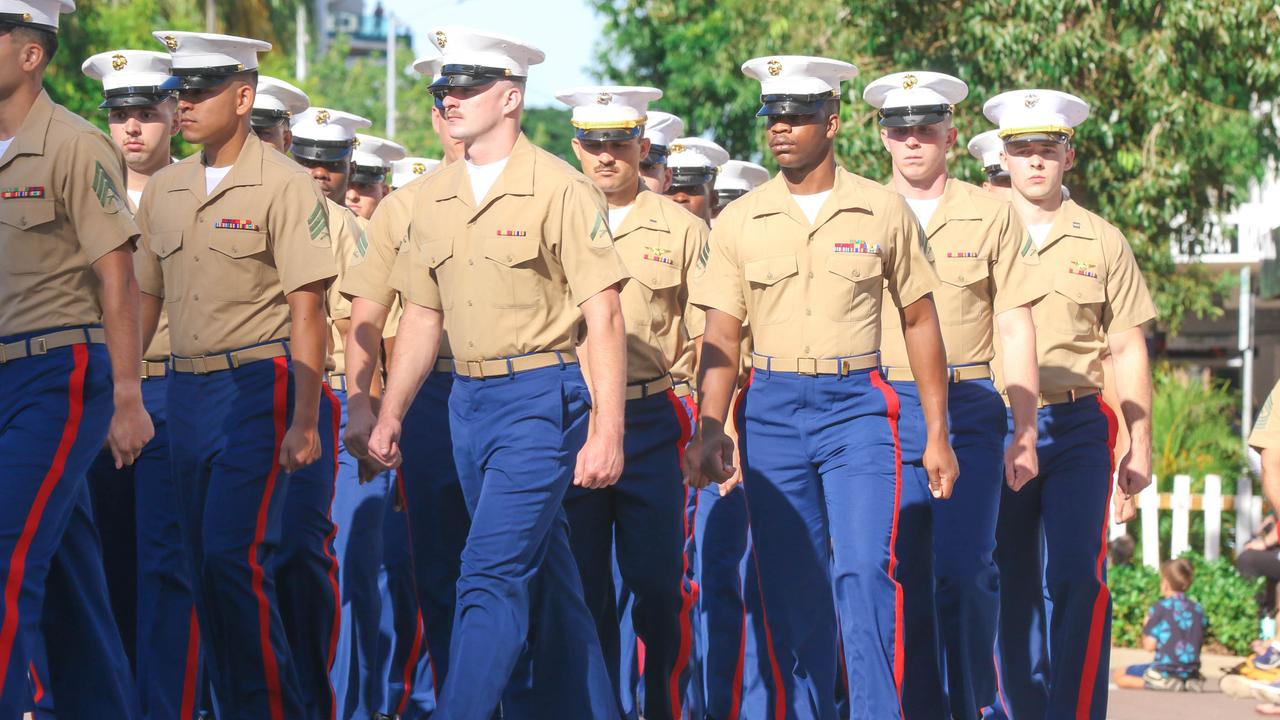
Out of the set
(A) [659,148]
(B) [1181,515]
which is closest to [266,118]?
(A) [659,148]

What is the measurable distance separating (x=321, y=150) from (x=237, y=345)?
2.71m

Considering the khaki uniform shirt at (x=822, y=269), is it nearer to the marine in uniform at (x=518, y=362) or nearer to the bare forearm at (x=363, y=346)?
the marine in uniform at (x=518, y=362)

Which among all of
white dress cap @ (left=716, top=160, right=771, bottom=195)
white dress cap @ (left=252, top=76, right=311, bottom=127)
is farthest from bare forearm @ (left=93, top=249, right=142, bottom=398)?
white dress cap @ (left=716, top=160, right=771, bottom=195)

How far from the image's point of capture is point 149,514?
730cm

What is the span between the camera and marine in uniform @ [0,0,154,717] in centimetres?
597

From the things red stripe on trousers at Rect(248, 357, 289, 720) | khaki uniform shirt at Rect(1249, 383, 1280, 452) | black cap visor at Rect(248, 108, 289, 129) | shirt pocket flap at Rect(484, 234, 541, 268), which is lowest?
red stripe on trousers at Rect(248, 357, 289, 720)

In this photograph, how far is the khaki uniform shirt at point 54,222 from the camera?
6090 millimetres

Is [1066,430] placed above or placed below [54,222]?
below

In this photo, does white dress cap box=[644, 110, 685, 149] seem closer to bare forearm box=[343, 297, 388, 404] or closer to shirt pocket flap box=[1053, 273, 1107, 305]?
shirt pocket flap box=[1053, 273, 1107, 305]

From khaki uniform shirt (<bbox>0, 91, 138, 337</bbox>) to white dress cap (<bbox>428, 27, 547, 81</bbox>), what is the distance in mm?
1222

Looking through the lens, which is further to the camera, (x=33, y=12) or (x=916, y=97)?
(x=916, y=97)

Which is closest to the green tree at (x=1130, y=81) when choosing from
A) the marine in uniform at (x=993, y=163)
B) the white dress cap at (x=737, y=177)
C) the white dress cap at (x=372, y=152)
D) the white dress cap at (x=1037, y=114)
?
the white dress cap at (x=737, y=177)

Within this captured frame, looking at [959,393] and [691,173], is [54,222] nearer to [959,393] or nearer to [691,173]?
[959,393]

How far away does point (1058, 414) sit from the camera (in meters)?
8.41
